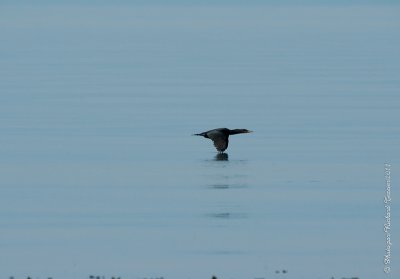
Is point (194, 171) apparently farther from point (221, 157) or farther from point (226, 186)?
point (221, 157)

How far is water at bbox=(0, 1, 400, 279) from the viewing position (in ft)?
60.6

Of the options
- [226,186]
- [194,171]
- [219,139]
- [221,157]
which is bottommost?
[226,186]

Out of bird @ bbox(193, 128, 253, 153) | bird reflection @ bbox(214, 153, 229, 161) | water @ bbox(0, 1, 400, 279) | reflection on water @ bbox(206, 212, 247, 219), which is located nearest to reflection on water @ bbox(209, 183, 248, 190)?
water @ bbox(0, 1, 400, 279)

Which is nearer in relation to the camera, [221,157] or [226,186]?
[226,186]

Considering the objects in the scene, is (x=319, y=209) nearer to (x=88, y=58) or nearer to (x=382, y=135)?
(x=382, y=135)

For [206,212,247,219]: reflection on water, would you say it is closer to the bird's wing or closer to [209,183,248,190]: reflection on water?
[209,183,248,190]: reflection on water

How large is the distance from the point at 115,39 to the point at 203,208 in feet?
203

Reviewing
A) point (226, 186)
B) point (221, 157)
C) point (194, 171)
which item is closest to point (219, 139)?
point (221, 157)

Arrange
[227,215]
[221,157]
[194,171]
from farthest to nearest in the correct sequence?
[221,157]
[194,171]
[227,215]

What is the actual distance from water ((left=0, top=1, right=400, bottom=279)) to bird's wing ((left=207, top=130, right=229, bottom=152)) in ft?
0.58

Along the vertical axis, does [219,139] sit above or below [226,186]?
above

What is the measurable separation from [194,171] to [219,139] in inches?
70.9

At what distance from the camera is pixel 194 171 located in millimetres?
24469

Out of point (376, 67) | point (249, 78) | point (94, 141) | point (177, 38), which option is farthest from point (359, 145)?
point (177, 38)
